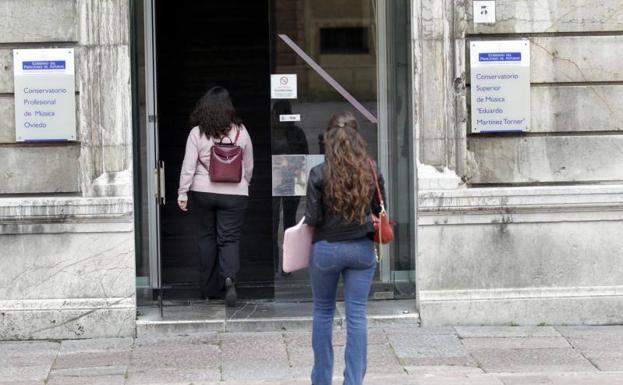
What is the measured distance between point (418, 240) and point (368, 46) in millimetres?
1885

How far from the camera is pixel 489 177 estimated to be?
8.98 metres

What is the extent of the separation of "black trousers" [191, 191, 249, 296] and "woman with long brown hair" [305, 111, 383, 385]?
8.10 feet

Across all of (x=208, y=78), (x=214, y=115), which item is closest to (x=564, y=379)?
(x=214, y=115)

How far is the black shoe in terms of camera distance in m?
9.21

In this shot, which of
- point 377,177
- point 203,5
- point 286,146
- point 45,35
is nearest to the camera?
point 377,177

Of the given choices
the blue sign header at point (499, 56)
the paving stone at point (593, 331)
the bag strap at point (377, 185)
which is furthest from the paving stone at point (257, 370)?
the blue sign header at point (499, 56)

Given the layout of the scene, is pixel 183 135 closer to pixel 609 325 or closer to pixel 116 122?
pixel 116 122

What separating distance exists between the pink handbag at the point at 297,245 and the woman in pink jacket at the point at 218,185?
2340mm

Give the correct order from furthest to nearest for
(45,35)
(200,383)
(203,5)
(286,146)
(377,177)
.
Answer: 1. (203,5)
2. (286,146)
3. (45,35)
4. (200,383)
5. (377,177)

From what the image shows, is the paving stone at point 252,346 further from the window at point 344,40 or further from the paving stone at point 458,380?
the window at point 344,40

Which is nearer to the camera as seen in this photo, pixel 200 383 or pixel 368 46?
pixel 200 383

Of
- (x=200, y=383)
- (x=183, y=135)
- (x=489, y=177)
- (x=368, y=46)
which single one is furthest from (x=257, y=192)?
(x=200, y=383)

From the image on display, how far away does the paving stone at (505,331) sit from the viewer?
873 cm

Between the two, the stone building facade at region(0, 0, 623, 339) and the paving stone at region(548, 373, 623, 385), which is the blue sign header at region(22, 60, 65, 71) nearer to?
the stone building facade at region(0, 0, 623, 339)
